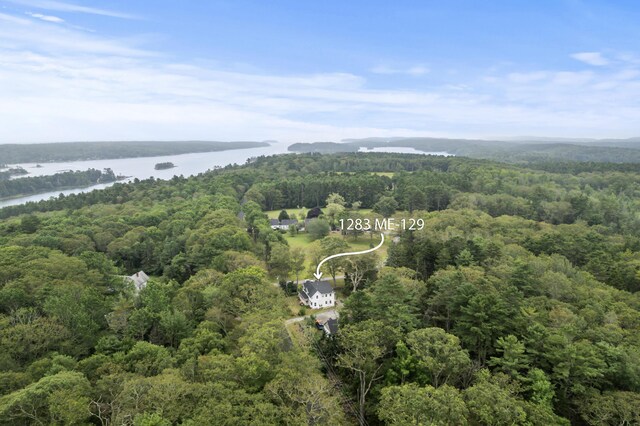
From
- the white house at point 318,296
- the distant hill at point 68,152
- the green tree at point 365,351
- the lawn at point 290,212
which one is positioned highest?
the distant hill at point 68,152

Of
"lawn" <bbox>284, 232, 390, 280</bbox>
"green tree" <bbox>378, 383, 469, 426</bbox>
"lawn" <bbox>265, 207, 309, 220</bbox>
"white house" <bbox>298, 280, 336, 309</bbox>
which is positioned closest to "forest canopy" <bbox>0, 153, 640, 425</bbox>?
"green tree" <bbox>378, 383, 469, 426</bbox>

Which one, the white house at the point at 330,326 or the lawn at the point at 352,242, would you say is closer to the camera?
the white house at the point at 330,326

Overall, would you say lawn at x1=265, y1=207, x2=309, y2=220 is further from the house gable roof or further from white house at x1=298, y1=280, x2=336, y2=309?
the house gable roof

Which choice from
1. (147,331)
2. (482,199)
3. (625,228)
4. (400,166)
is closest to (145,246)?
(147,331)

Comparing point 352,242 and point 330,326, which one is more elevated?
point 352,242

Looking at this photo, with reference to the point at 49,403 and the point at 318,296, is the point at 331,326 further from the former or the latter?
the point at 49,403

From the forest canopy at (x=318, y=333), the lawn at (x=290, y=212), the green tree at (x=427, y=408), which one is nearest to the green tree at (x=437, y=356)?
the forest canopy at (x=318, y=333)

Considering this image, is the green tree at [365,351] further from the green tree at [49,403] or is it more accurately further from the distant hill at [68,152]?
the distant hill at [68,152]

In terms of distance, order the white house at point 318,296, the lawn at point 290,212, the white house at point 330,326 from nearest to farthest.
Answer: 1. the white house at point 330,326
2. the white house at point 318,296
3. the lawn at point 290,212

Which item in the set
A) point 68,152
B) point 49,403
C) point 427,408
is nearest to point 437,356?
point 427,408
